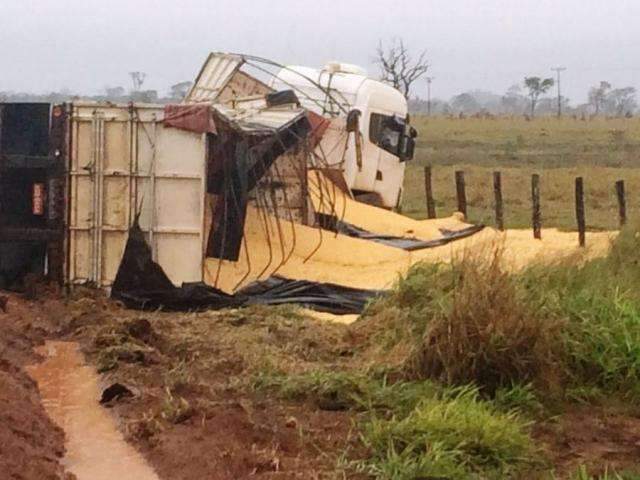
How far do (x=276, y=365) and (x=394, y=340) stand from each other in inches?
42.6

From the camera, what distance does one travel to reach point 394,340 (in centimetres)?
1012

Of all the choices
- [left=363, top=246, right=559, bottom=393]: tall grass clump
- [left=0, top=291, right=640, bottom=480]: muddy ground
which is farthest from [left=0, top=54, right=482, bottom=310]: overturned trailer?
[left=363, top=246, right=559, bottom=393]: tall grass clump

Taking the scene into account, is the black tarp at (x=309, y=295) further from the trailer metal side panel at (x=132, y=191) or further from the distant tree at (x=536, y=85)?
the distant tree at (x=536, y=85)

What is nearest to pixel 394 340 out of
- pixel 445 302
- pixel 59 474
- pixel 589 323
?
pixel 445 302

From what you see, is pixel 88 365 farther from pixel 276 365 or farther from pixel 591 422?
pixel 591 422

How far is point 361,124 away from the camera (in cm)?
2050

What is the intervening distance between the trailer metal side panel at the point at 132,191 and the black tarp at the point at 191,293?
146mm

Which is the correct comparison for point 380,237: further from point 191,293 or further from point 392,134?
point 392,134

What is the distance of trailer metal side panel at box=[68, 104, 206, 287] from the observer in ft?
43.8

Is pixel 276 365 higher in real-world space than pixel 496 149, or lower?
lower

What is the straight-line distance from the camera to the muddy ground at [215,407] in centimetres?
733

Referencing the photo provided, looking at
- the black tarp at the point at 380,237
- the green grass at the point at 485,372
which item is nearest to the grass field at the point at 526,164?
the black tarp at the point at 380,237

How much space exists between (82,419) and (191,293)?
14.2ft

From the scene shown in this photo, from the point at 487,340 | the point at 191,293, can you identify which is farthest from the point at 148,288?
the point at 487,340
